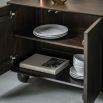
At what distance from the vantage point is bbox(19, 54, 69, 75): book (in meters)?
1.49

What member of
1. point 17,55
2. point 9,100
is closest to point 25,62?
point 17,55

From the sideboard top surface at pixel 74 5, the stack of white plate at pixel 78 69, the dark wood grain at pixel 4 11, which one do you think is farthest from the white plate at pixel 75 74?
the dark wood grain at pixel 4 11

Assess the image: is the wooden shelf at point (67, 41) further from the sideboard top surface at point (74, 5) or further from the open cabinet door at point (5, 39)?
the sideboard top surface at point (74, 5)

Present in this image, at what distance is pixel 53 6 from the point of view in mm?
1388

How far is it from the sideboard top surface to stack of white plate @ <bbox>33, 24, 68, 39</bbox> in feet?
0.47

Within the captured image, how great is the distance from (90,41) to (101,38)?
0.15 meters

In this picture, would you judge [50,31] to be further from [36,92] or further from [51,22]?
[36,92]

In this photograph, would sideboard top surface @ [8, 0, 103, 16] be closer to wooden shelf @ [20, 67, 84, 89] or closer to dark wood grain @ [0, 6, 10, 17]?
dark wood grain @ [0, 6, 10, 17]

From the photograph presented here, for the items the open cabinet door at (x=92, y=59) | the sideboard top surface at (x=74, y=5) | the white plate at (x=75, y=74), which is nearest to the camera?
the open cabinet door at (x=92, y=59)

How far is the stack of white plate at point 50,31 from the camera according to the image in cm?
143

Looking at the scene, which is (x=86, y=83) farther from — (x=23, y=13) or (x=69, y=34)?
(x=23, y=13)

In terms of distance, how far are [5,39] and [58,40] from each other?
0.28m

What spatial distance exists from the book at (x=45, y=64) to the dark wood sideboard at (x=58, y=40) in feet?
0.08

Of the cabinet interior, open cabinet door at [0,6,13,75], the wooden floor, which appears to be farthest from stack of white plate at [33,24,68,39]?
the wooden floor
